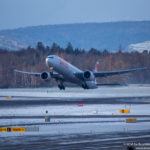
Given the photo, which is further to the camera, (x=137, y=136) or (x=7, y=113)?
(x=7, y=113)

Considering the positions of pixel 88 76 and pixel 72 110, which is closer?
pixel 72 110

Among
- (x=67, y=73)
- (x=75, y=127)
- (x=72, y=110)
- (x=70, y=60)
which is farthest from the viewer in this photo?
(x=70, y=60)

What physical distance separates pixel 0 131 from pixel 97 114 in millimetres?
12056

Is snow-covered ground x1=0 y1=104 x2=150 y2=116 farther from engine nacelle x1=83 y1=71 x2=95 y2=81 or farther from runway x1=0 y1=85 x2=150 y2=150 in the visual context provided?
engine nacelle x1=83 y1=71 x2=95 y2=81

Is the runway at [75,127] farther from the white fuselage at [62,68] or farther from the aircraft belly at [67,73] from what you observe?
the aircraft belly at [67,73]

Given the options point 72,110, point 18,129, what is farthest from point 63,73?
point 18,129

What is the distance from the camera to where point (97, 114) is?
1517 inches

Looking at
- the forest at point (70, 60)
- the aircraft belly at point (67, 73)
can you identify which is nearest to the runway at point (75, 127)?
the aircraft belly at point (67, 73)

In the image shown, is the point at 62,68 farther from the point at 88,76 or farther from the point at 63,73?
the point at 88,76

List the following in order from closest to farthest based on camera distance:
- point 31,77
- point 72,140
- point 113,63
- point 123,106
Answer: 1. point 72,140
2. point 123,106
3. point 31,77
4. point 113,63

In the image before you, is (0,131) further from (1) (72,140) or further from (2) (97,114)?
(2) (97,114)

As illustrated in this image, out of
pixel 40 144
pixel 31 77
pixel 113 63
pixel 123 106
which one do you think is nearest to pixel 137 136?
pixel 40 144

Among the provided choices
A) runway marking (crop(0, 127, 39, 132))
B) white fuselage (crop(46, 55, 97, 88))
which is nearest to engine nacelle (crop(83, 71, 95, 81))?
white fuselage (crop(46, 55, 97, 88))

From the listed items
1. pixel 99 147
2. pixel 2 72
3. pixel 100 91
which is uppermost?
pixel 2 72
